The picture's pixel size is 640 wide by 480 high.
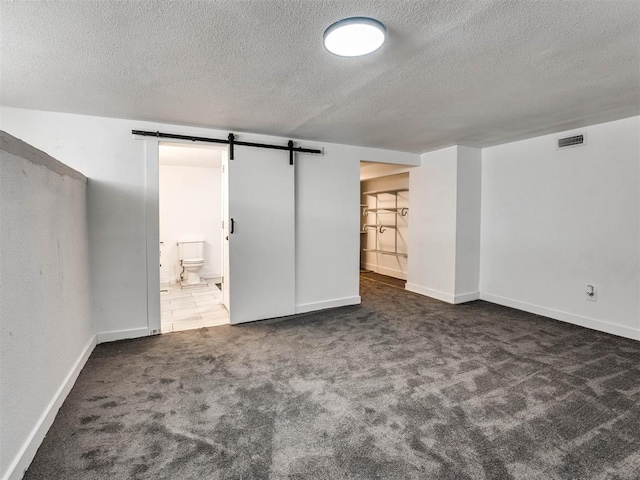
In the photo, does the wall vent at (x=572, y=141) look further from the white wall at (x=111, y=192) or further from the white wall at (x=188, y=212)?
the white wall at (x=188, y=212)

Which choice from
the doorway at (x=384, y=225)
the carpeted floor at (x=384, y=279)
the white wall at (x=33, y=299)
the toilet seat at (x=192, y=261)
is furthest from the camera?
the doorway at (x=384, y=225)

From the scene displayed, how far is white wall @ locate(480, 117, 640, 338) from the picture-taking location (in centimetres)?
322

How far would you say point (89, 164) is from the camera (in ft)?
9.97

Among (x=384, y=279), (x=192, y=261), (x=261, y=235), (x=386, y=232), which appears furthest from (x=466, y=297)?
(x=192, y=261)

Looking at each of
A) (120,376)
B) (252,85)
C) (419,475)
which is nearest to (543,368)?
(419,475)

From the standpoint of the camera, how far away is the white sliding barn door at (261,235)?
143 inches

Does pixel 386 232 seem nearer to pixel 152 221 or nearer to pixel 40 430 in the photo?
pixel 152 221

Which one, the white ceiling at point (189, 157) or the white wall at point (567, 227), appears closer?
the white wall at point (567, 227)

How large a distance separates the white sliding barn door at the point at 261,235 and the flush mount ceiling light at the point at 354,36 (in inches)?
81.6

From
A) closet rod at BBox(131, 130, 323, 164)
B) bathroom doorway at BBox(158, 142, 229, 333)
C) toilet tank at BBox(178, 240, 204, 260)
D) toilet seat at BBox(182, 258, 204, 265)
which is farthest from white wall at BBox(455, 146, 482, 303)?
toilet tank at BBox(178, 240, 204, 260)

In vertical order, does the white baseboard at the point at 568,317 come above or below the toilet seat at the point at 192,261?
below

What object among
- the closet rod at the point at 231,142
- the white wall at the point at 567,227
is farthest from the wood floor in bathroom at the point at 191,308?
the white wall at the point at 567,227

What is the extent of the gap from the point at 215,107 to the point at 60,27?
124cm

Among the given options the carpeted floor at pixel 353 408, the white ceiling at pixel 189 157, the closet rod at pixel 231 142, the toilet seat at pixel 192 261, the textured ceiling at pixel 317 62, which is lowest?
the carpeted floor at pixel 353 408
